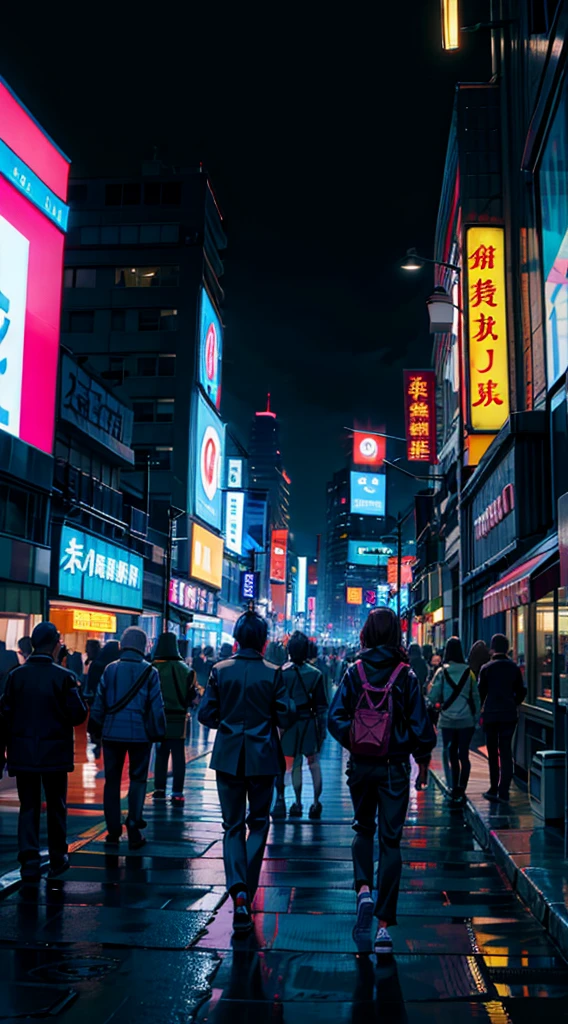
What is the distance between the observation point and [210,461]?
239ft

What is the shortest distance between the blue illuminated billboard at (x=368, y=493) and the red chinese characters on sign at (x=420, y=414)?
5005 centimetres

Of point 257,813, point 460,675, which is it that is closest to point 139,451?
point 460,675

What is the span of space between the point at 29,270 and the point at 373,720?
2283 centimetres

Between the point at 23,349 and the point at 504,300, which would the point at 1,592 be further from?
the point at 504,300

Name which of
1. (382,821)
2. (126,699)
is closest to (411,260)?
(126,699)

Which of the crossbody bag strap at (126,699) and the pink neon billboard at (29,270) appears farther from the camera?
the pink neon billboard at (29,270)

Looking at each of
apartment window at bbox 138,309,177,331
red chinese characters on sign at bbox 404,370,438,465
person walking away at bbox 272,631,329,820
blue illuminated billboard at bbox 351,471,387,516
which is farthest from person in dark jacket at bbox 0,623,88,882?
blue illuminated billboard at bbox 351,471,387,516

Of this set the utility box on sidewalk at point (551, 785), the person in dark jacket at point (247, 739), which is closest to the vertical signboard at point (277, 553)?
the utility box on sidewalk at point (551, 785)

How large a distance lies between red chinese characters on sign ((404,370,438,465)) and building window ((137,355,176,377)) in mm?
32306

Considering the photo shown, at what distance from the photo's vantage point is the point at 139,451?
216 feet

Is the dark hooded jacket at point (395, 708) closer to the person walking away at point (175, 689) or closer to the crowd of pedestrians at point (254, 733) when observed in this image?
the crowd of pedestrians at point (254, 733)

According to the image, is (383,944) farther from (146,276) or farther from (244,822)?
(146,276)

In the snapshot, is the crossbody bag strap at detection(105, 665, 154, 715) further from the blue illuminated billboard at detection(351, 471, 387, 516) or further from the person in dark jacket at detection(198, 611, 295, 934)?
the blue illuminated billboard at detection(351, 471, 387, 516)

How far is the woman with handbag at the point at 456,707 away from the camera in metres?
12.1
